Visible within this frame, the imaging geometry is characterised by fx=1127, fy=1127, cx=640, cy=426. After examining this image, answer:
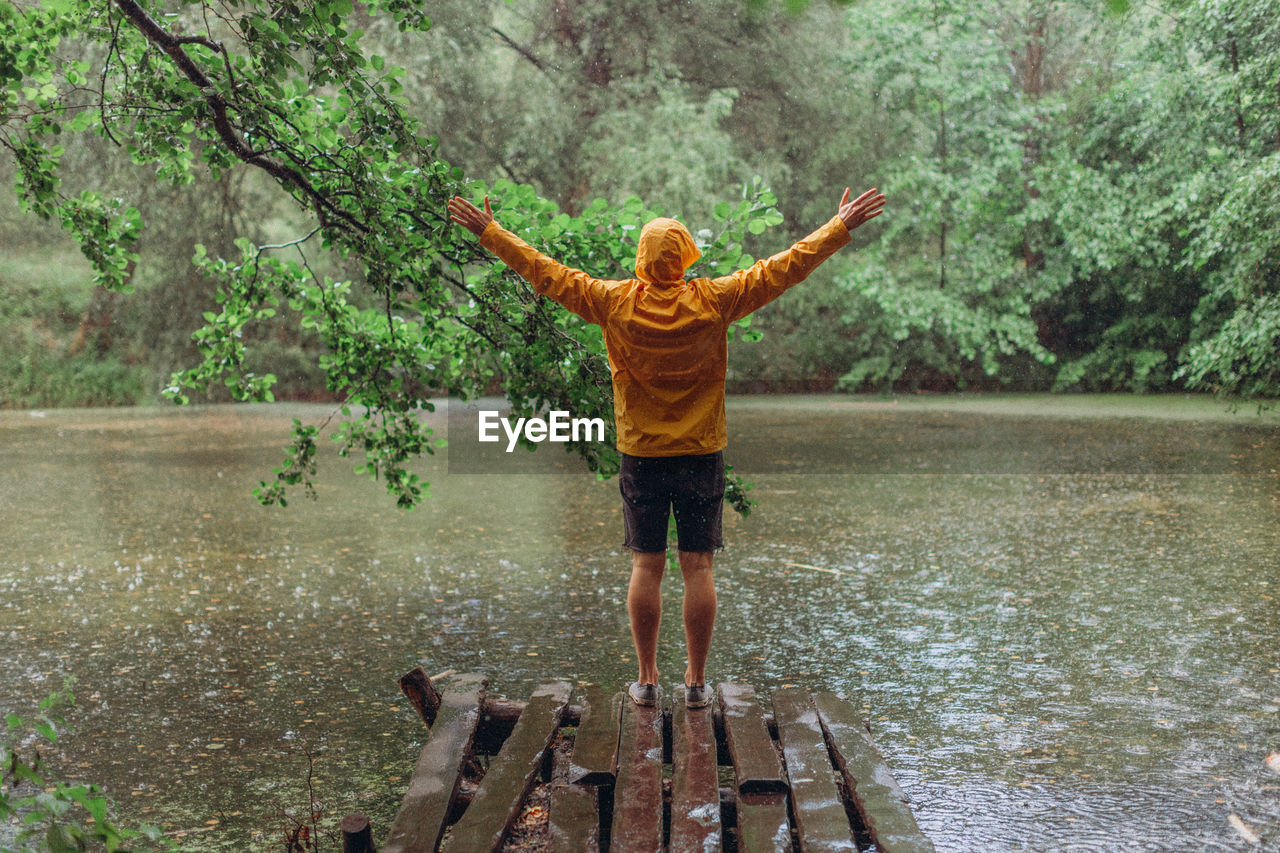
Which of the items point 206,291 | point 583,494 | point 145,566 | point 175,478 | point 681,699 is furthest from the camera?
point 206,291

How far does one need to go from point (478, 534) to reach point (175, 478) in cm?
497

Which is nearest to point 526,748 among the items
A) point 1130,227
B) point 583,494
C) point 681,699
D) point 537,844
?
point 537,844

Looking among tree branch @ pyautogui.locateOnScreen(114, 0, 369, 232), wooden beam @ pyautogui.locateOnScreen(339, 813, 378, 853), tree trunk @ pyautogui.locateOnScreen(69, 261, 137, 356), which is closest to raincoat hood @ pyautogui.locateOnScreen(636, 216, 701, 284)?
tree branch @ pyautogui.locateOnScreen(114, 0, 369, 232)

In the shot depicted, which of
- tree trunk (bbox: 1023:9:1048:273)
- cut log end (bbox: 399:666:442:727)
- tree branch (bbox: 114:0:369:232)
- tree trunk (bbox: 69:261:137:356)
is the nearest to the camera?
cut log end (bbox: 399:666:442:727)

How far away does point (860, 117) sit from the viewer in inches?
933

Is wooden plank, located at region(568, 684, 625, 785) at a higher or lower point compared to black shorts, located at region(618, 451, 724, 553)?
lower

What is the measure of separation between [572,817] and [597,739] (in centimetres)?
49

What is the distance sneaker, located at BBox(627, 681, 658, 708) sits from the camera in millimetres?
3801

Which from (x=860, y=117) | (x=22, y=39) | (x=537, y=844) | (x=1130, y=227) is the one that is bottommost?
(x=537, y=844)

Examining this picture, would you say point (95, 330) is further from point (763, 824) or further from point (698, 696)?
point (763, 824)

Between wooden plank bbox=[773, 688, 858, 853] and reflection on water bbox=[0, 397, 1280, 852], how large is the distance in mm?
430

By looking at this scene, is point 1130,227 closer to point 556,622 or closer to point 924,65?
point 924,65

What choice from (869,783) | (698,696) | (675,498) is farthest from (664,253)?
(869,783)

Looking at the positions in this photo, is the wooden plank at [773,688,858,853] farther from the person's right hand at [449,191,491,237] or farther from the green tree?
the person's right hand at [449,191,491,237]
